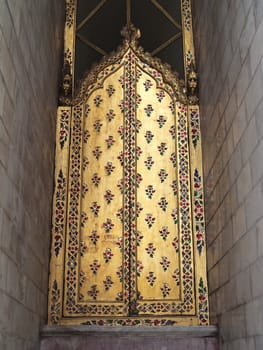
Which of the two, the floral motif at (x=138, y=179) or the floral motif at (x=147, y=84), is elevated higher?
the floral motif at (x=147, y=84)

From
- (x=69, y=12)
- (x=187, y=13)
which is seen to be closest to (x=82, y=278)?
(x=69, y=12)

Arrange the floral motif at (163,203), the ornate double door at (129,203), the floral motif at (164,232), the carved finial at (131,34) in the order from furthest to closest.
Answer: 1. the carved finial at (131,34)
2. the floral motif at (163,203)
3. the floral motif at (164,232)
4. the ornate double door at (129,203)

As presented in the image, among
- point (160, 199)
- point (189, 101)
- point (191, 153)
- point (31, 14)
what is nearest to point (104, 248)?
point (160, 199)

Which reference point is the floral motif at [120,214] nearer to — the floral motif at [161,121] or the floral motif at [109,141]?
the floral motif at [109,141]

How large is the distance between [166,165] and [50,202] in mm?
1238

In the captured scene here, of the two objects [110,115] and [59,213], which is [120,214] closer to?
[59,213]

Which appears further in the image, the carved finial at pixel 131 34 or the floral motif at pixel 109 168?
the carved finial at pixel 131 34

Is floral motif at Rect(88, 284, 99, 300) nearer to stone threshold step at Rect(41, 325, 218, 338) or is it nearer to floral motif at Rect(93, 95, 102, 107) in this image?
stone threshold step at Rect(41, 325, 218, 338)

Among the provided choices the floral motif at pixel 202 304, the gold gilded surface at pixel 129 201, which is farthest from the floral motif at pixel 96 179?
the floral motif at pixel 202 304

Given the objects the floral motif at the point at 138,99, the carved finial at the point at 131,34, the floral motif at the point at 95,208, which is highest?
the carved finial at the point at 131,34

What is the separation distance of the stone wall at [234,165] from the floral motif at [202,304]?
147 mm

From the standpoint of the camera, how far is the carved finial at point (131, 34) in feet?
20.3

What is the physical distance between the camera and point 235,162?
13.3ft

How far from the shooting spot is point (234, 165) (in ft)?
13.4
